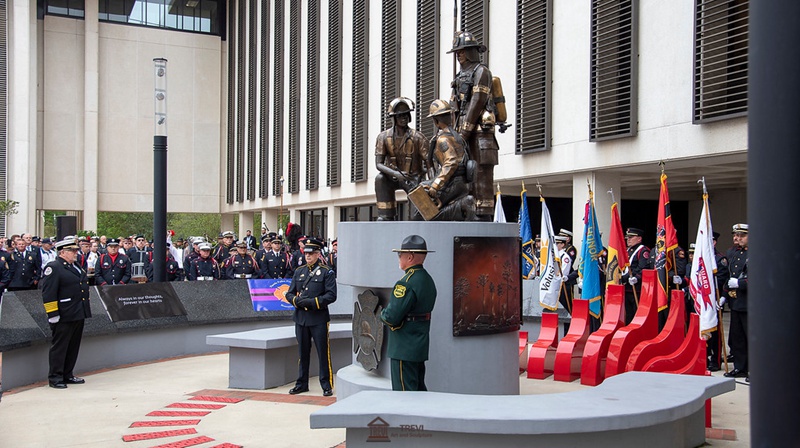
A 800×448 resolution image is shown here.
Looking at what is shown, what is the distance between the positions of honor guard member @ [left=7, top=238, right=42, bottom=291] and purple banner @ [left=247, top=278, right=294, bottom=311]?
5636 mm

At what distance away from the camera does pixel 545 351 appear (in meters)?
10.9

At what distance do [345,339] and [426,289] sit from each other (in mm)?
4713

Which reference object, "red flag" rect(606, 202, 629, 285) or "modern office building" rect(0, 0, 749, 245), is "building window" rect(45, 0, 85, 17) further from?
"red flag" rect(606, 202, 629, 285)

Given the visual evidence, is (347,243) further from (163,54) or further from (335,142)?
(163,54)

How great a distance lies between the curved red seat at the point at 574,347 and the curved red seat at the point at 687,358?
62.2 inches

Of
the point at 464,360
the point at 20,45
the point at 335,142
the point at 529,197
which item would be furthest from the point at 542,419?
the point at 20,45

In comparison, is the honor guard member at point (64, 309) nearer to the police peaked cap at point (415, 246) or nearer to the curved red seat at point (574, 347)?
the police peaked cap at point (415, 246)

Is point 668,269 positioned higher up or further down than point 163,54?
further down

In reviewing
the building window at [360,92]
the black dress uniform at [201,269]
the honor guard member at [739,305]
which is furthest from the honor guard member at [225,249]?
the honor guard member at [739,305]

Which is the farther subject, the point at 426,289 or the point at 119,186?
the point at 119,186

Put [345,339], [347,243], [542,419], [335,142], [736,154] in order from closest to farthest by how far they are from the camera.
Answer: [542,419], [347,243], [345,339], [736,154], [335,142]

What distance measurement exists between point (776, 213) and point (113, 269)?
15313 mm

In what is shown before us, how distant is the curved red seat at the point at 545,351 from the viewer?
35.4 feet

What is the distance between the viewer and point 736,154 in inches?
495
